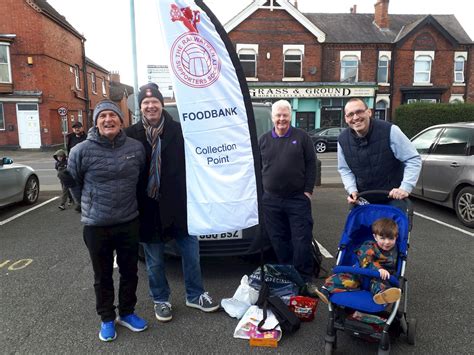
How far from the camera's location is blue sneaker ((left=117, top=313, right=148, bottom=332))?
3.05m

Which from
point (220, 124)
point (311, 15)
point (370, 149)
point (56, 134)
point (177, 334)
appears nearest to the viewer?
point (220, 124)

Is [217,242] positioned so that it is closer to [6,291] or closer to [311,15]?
[6,291]

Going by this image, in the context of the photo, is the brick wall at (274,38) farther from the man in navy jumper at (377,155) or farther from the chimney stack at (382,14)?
the man in navy jumper at (377,155)

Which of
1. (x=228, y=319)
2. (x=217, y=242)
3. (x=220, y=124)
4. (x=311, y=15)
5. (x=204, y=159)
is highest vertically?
(x=311, y=15)

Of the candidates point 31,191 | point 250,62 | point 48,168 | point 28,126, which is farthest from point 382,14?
point 31,191

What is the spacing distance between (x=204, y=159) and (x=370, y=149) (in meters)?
1.47

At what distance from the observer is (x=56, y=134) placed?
22.5 m

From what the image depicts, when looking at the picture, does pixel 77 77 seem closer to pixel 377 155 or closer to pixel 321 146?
pixel 321 146

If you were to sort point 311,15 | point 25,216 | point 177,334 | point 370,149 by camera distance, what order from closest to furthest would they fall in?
1. point 177,334
2. point 370,149
3. point 25,216
4. point 311,15

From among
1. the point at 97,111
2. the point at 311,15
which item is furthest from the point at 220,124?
the point at 311,15

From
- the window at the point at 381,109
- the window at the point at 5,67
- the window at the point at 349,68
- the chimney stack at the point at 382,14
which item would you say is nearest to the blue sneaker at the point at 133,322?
the window at the point at 5,67

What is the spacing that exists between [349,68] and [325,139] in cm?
760

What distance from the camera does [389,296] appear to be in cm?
245

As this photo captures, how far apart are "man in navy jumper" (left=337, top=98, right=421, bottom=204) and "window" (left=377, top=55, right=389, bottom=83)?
2383cm
